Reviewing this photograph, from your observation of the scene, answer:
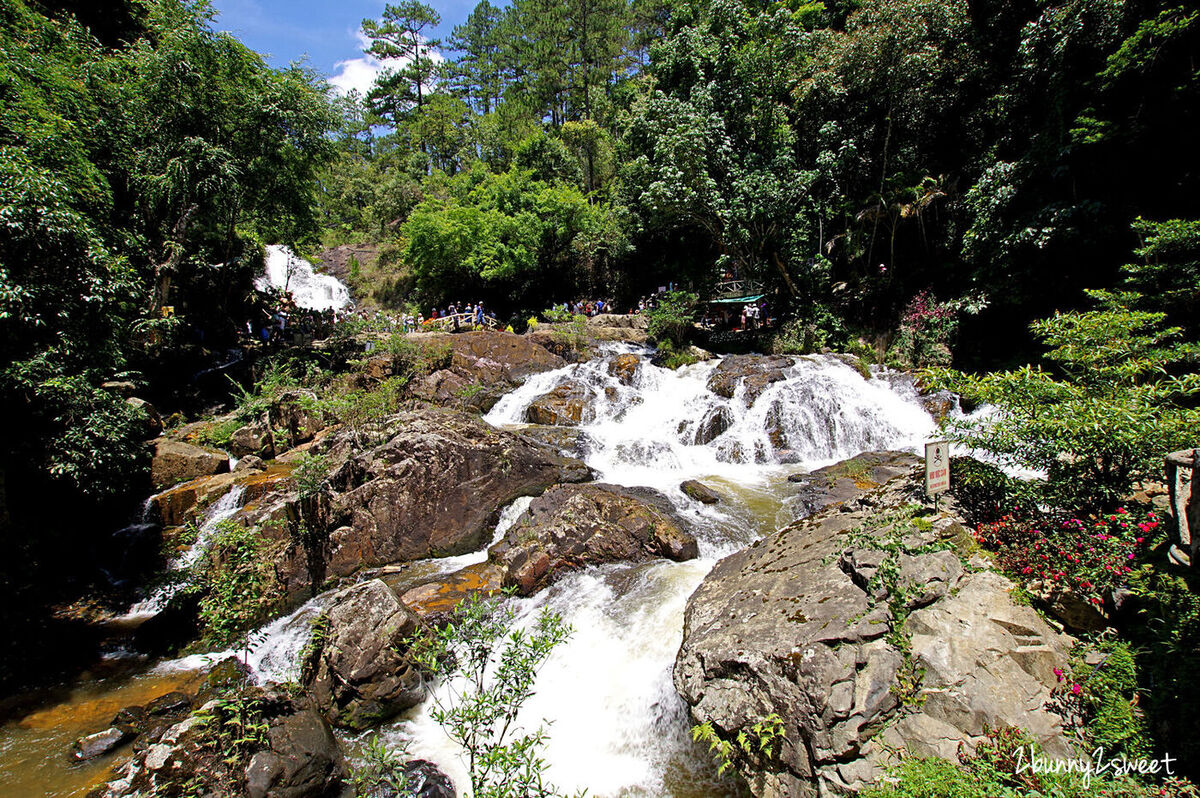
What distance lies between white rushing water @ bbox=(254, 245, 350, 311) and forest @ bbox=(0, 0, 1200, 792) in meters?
7.26

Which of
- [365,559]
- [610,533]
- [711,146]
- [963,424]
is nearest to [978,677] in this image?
[963,424]

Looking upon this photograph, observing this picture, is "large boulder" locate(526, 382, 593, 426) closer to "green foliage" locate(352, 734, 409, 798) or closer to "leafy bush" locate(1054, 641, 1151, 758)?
"green foliage" locate(352, 734, 409, 798)

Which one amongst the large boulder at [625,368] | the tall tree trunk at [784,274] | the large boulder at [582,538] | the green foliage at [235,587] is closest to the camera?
the green foliage at [235,587]

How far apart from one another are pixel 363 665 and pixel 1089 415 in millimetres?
7601

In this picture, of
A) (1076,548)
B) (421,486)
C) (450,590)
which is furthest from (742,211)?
(450,590)

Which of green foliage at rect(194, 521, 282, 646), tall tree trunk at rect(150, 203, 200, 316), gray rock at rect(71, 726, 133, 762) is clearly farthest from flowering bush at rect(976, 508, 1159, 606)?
tall tree trunk at rect(150, 203, 200, 316)

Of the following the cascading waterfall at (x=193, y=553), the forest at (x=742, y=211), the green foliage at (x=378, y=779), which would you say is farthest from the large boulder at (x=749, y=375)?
the cascading waterfall at (x=193, y=553)

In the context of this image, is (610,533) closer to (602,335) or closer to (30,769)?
(30,769)

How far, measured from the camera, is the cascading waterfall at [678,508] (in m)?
4.79

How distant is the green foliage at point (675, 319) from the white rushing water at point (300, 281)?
65.0 feet

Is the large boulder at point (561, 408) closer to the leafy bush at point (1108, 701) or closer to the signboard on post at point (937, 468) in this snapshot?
the signboard on post at point (937, 468)

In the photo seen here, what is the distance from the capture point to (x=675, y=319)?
19000 millimetres

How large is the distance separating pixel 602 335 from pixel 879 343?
437 inches

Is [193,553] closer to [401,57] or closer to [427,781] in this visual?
[427,781]
